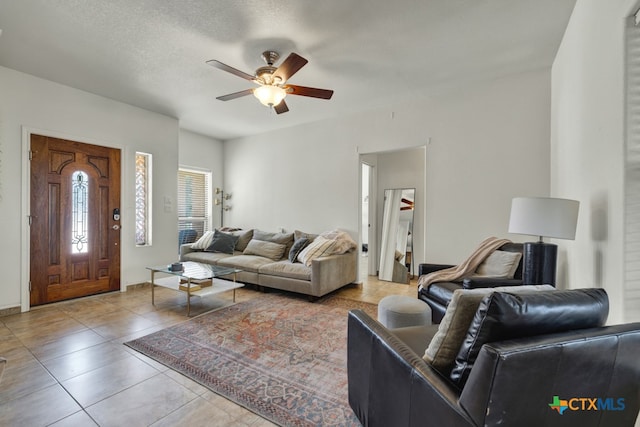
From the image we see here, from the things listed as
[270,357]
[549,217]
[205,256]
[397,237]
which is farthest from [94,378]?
[397,237]

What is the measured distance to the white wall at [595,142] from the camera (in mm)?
1444

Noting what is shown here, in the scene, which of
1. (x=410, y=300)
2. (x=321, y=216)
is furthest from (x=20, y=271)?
(x=410, y=300)

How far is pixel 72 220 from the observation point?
3678 mm

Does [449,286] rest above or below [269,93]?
below

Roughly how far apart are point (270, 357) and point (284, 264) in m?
1.82

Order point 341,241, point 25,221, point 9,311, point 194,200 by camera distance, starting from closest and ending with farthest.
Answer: point 9,311
point 25,221
point 341,241
point 194,200

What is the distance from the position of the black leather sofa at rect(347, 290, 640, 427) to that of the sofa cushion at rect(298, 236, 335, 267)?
2.77 m

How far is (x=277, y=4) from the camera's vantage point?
2131 mm

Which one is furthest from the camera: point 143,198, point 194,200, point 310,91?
point 194,200

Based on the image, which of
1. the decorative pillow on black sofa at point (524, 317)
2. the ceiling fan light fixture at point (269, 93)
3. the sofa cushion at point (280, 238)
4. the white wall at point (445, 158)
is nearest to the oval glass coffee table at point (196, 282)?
the sofa cushion at point (280, 238)

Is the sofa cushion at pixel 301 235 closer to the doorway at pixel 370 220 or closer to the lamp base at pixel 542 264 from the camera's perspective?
the doorway at pixel 370 220

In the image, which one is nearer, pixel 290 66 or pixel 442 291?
pixel 290 66

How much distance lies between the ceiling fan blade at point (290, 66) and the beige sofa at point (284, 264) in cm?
221

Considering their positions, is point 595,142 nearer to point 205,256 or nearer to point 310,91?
point 310,91
